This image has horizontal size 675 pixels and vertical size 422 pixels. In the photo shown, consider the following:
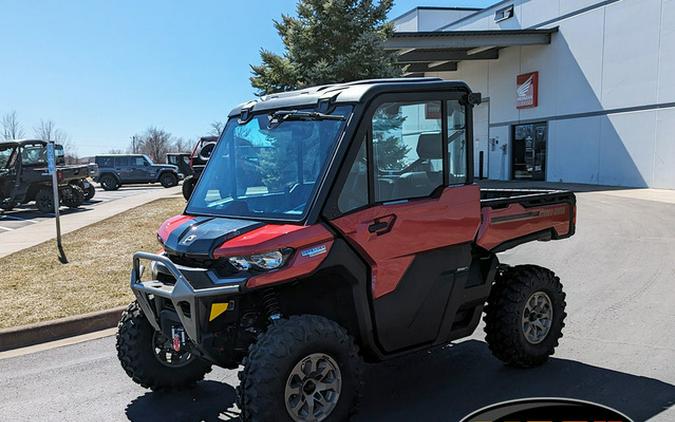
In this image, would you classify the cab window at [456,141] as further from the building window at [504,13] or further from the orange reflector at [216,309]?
the building window at [504,13]

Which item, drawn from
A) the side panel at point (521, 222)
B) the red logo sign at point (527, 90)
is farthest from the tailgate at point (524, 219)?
the red logo sign at point (527, 90)

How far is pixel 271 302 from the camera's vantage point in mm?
3557

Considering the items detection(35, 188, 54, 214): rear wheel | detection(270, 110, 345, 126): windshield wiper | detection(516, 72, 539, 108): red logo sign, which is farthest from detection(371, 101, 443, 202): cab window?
detection(516, 72, 539, 108): red logo sign

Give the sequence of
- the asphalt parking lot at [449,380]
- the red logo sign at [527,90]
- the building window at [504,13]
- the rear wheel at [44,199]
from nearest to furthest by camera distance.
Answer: the asphalt parking lot at [449,380], the rear wheel at [44,199], the red logo sign at [527,90], the building window at [504,13]

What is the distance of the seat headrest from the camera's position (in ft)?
13.0

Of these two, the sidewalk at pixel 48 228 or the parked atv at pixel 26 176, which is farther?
the parked atv at pixel 26 176

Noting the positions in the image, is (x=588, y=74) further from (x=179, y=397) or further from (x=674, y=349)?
(x=179, y=397)

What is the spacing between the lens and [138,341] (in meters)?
4.11

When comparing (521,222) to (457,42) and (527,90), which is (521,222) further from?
(527,90)

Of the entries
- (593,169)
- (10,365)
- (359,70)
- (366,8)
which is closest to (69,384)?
(10,365)

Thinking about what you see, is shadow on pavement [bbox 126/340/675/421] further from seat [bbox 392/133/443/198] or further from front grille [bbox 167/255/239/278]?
seat [bbox 392/133/443/198]

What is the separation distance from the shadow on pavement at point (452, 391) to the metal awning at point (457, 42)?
17.9m

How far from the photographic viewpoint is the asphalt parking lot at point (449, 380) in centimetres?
402

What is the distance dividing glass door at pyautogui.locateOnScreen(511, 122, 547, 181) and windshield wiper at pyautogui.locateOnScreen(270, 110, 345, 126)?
81.4 ft
